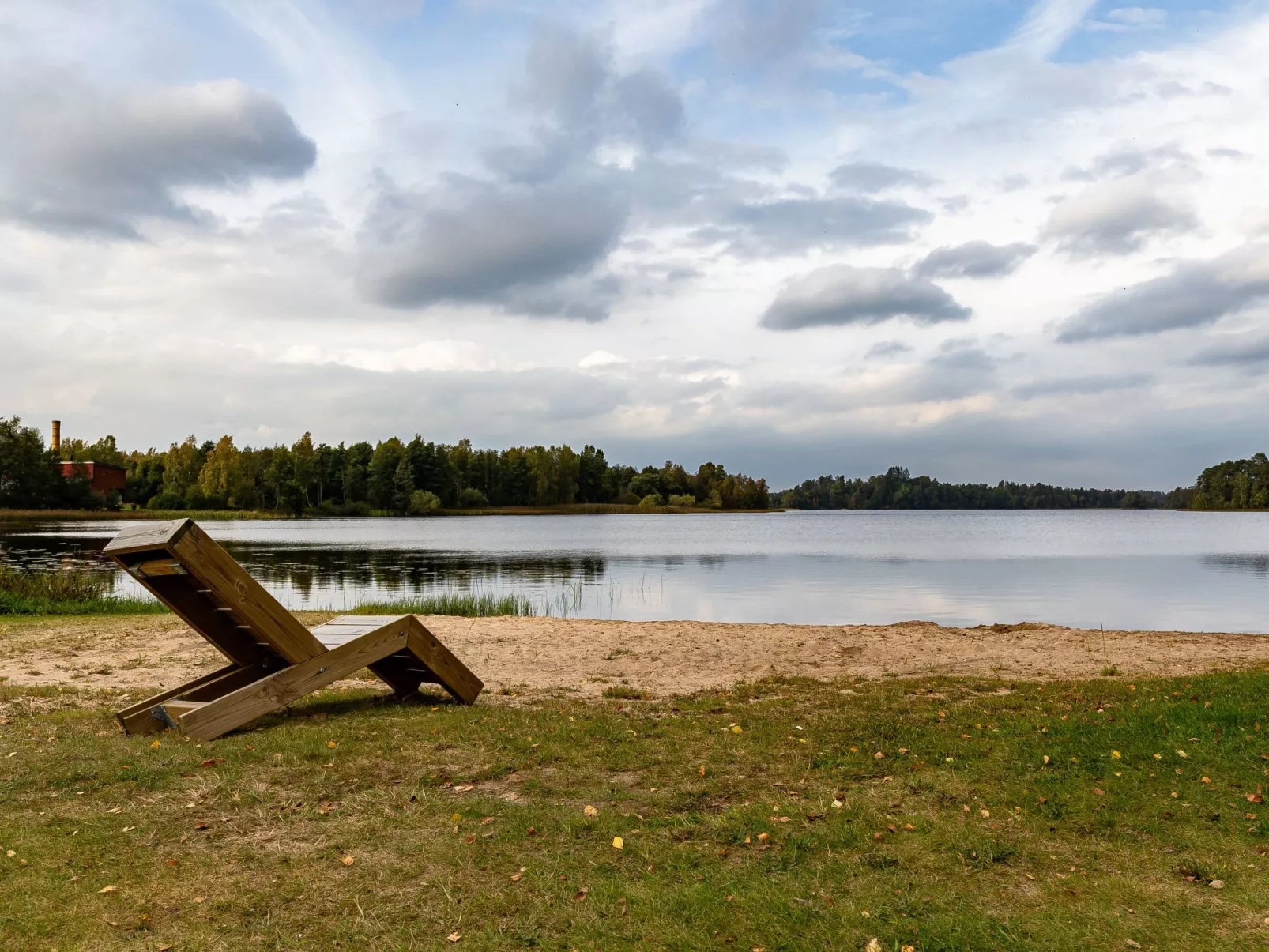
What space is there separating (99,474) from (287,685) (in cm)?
12488

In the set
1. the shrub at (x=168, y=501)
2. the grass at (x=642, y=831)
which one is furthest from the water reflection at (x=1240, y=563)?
the shrub at (x=168, y=501)

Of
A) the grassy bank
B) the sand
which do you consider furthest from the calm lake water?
the grassy bank

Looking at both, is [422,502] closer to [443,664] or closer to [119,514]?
[119,514]

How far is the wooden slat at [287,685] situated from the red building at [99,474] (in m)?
110

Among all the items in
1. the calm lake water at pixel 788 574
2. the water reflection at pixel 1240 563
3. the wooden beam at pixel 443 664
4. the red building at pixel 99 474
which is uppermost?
the red building at pixel 99 474

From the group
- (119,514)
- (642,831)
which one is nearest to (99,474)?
(119,514)

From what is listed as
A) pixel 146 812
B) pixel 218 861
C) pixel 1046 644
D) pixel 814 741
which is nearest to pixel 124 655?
pixel 146 812

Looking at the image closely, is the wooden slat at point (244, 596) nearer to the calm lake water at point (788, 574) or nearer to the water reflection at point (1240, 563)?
the calm lake water at point (788, 574)

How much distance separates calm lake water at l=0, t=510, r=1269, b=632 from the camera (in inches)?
982

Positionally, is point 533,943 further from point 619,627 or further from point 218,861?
point 619,627

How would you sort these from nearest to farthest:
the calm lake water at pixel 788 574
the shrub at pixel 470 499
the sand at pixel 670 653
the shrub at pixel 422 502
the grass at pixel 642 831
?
the grass at pixel 642 831 < the sand at pixel 670 653 < the calm lake water at pixel 788 574 < the shrub at pixel 422 502 < the shrub at pixel 470 499

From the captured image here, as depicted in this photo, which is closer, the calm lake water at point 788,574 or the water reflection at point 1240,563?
the calm lake water at point 788,574

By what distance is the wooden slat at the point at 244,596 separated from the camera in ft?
22.7

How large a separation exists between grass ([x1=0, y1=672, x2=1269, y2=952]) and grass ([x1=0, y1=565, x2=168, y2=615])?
41.7 feet
